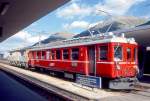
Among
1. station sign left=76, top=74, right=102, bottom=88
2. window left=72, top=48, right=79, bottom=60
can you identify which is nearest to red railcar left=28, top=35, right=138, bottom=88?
window left=72, top=48, right=79, bottom=60

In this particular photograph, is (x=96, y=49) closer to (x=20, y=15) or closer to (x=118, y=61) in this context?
(x=118, y=61)

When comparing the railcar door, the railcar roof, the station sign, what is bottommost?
the station sign

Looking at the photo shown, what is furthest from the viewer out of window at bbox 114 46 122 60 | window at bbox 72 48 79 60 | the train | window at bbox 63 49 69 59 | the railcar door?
window at bbox 63 49 69 59

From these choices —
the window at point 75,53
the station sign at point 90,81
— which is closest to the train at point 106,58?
the window at point 75,53

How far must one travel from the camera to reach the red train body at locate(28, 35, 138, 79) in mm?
17734

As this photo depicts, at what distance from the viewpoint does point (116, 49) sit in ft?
58.7

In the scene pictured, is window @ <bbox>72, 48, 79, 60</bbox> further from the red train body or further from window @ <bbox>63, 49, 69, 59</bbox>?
window @ <bbox>63, 49, 69, 59</bbox>

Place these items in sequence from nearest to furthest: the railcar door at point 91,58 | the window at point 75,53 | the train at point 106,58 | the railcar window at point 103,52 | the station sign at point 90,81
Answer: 1. the station sign at point 90,81
2. the train at point 106,58
3. the railcar window at point 103,52
4. the railcar door at point 91,58
5. the window at point 75,53

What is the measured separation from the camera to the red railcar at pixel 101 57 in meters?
17.8

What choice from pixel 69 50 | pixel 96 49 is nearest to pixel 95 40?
pixel 96 49

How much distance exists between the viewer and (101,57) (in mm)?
18422

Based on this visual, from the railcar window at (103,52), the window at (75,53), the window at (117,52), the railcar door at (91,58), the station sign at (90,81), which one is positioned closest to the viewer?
the station sign at (90,81)

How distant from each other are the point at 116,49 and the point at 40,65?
48.9ft

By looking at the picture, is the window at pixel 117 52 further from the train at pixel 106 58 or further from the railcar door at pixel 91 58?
the railcar door at pixel 91 58
